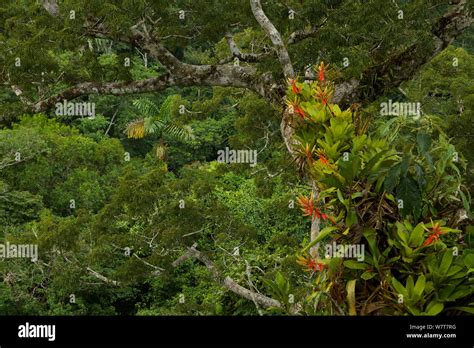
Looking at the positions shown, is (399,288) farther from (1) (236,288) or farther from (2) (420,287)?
(1) (236,288)

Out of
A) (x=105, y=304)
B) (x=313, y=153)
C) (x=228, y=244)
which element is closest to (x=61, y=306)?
(x=105, y=304)

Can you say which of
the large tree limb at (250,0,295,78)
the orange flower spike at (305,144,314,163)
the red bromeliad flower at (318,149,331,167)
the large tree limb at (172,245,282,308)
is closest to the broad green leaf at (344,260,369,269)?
the red bromeliad flower at (318,149,331,167)

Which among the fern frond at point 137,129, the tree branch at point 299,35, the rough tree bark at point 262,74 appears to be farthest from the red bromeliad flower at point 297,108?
the fern frond at point 137,129

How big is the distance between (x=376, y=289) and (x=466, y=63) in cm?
1374

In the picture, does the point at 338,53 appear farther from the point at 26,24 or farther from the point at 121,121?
the point at 121,121
